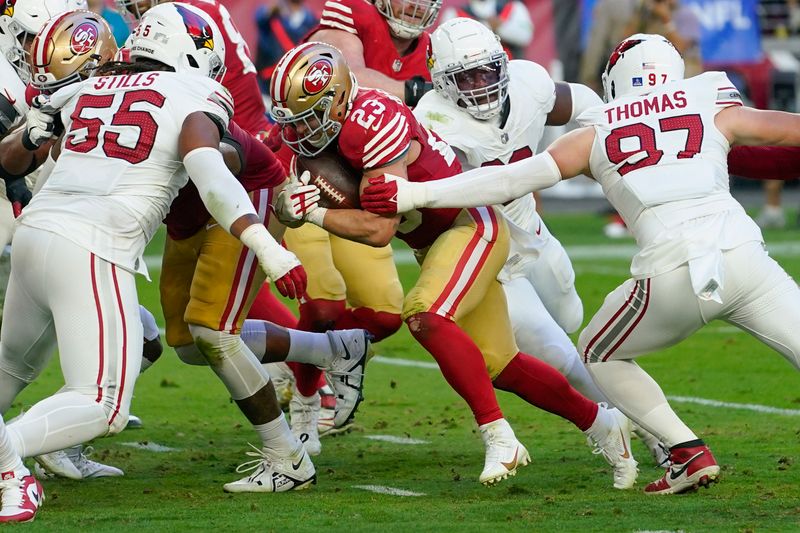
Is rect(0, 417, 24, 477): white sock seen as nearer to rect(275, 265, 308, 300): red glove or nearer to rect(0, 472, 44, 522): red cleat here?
rect(0, 472, 44, 522): red cleat

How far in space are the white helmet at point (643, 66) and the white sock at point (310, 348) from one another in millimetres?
1533

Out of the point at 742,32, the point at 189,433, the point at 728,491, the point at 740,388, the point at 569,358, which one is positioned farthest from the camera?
the point at 742,32

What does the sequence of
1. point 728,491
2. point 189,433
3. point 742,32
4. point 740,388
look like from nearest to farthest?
1. point 728,491
2. point 189,433
3. point 740,388
4. point 742,32

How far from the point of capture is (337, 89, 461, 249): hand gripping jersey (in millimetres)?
4820

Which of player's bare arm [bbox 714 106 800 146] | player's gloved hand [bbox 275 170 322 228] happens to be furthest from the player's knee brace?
player's bare arm [bbox 714 106 800 146]

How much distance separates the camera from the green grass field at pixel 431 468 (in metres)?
4.37

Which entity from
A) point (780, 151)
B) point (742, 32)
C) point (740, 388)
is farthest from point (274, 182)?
point (742, 32)

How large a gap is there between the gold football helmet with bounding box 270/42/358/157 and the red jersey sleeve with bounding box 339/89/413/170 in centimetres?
5

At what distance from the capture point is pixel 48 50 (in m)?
4.84

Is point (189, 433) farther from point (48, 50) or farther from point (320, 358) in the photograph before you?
point (48, 50)

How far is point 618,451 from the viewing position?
5.02m

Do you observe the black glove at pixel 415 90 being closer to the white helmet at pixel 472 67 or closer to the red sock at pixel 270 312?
the white helmet at pixel 472 67

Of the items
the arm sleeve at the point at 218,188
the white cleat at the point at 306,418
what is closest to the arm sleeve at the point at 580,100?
the white cleat at the point at 306,418

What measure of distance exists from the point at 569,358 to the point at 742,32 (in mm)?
10811
